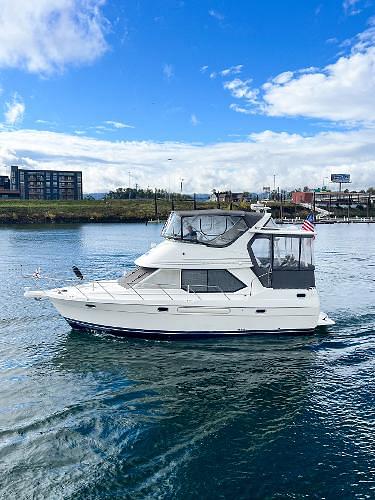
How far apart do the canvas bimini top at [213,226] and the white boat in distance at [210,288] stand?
5 centimetres

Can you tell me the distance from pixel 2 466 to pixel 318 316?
13.9 metres

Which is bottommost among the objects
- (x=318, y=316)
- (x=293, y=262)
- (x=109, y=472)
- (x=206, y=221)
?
(x=109, y=472)

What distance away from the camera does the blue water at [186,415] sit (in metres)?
10.0

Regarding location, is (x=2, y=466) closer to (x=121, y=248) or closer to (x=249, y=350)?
(x=249, y=350)

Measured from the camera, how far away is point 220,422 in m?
12.6

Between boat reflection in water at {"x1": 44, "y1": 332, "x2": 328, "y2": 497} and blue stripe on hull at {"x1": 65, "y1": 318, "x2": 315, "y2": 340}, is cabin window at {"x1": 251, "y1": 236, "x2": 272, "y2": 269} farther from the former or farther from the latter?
boat reflection in water at {"x1": 44, "y1": 332, "x2": 328, "y2": 497}

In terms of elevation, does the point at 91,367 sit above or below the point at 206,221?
below

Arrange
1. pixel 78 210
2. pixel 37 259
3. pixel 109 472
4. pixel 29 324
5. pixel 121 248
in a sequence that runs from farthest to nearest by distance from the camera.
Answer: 1. pixel 78 210
2. pixel 121 248
3. pixel 37 259
4. pixel 29 324
5. pixel 109 472

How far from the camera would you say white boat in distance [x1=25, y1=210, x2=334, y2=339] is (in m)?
18.9

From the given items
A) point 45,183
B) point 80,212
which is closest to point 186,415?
point 80,212

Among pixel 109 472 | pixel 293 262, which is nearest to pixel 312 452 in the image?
pixel 109 472

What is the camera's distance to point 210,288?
19.6 m

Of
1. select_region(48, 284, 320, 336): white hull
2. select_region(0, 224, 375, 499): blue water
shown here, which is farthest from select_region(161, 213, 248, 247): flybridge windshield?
select_region(0, 224, 375, 499): blue water

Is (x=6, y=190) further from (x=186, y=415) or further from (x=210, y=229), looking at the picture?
(x=186, y=415)
